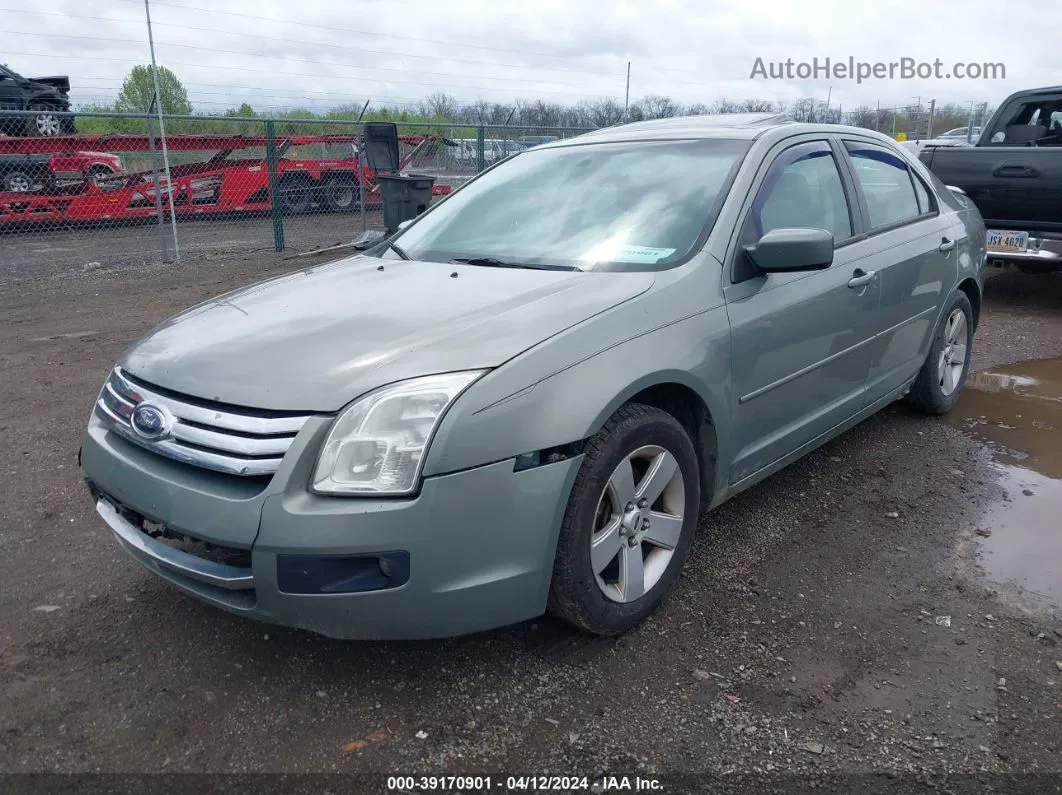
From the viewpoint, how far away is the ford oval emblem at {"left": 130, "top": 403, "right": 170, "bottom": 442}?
98.3 inches

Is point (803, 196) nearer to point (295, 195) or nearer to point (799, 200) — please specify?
point (799, 200)

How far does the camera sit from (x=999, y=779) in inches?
87.5

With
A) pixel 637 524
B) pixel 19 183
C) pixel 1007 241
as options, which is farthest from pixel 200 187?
pixel 637 524

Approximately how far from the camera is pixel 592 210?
343 cm

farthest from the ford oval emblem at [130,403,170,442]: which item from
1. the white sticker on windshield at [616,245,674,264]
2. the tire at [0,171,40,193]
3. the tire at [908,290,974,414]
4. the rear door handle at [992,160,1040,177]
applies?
the tire at [0,171,40,193]

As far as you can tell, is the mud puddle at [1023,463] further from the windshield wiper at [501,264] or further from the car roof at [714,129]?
the windshield wiper at [501,264]

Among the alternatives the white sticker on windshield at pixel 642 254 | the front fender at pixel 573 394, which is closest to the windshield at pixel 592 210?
the white sticker on windshield at pixel 642 254

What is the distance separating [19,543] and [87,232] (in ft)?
43.5

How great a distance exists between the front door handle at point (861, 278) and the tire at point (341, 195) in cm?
1400

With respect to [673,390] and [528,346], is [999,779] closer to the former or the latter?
[673,390]

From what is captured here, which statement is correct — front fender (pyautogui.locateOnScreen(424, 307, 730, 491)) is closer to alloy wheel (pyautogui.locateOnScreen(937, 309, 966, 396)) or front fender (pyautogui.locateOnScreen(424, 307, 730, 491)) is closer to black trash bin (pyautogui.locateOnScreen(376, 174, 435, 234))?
alloy wheel (pyautogui.locateOnScreen(937, 309, 966, 396))

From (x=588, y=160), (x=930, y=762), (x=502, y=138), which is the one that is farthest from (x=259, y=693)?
(x=502, y=138)

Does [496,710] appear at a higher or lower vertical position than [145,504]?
lower

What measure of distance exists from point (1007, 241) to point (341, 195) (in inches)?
483
